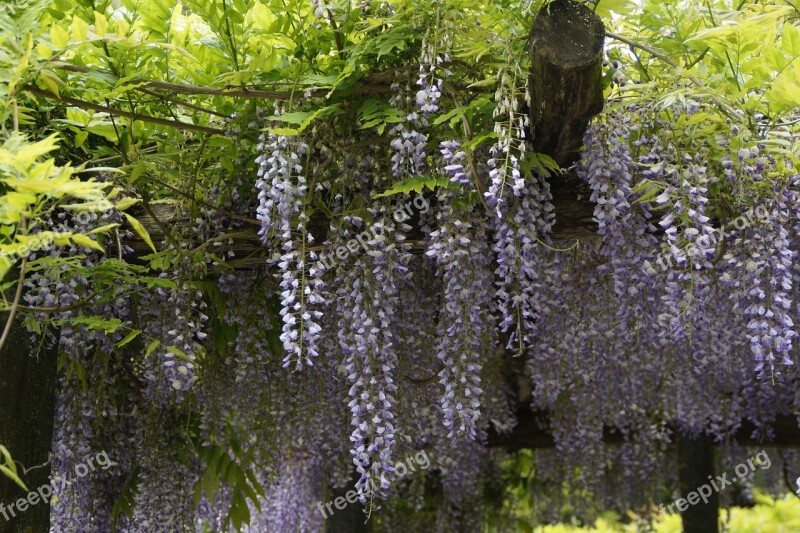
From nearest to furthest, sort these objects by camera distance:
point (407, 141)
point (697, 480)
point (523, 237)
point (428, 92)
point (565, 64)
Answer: point (565, 64) → point (428, 92) → point (407, 141) → point (523, 237) → point (697, 480)

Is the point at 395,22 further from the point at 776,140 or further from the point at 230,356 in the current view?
the point at 230,356

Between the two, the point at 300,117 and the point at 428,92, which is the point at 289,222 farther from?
the point at 428,92

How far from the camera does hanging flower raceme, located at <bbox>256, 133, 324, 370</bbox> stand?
2.47 metres

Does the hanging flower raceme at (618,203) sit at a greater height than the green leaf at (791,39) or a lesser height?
lesser

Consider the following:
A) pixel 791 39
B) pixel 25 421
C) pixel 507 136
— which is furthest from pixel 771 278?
pixel 25 421

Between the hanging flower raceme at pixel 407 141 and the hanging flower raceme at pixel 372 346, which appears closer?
the hanging flower raceme at pixel 407 141

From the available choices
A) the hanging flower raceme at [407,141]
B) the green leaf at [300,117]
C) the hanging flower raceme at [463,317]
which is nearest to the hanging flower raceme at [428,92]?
the hanging flower raceme at [407,141]

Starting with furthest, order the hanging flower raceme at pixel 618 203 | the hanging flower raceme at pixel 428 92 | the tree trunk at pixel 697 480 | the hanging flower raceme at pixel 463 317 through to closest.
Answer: the tree trunk at pixel 697 480, the hanging flower raceme at pixel 463 317, the hanging flower raceme at pixel 618 203, the hanging flower raceme at pixel 428 92

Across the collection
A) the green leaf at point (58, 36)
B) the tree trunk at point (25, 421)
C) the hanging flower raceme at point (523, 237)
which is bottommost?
the tree trunk at point (25, 421)

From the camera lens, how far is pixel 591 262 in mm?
3238

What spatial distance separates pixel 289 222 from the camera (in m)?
2.54

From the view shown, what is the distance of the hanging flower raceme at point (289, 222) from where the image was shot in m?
2.47

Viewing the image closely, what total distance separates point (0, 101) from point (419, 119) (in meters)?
1.05

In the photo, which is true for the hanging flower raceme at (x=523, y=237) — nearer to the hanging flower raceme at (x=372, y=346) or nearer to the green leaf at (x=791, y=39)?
the hanging flower raceme at (x=372, y=346)
